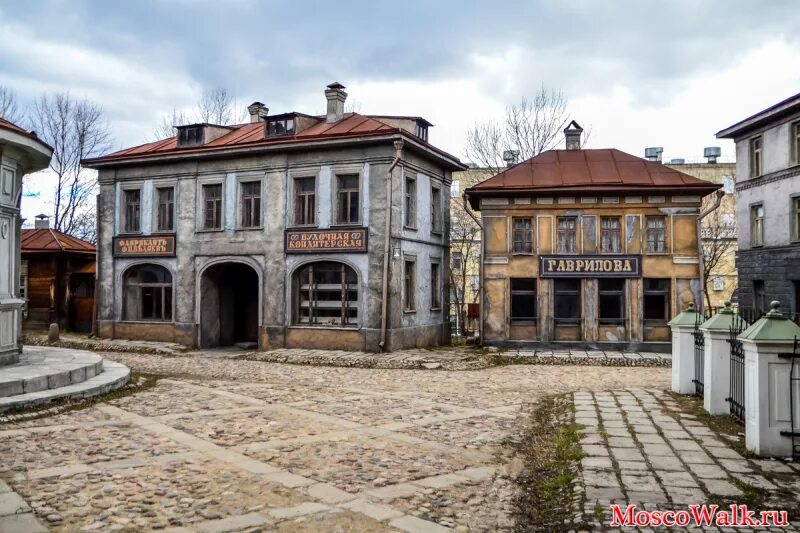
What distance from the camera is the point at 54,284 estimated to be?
93.1 ft

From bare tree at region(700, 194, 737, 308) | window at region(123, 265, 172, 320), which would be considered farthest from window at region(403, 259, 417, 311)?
bare tree at region(700, 194, 737, 308)

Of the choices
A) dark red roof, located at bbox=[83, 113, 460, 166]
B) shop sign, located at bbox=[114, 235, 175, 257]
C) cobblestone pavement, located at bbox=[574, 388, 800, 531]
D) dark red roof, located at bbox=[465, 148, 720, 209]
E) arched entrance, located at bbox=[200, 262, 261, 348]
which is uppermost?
dark red roof, located at bbox=[83, 113, 460, 166]

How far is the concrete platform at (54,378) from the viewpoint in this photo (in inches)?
428

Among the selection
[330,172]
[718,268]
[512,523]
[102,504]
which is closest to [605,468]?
[512,523]

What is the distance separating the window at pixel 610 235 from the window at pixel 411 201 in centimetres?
608

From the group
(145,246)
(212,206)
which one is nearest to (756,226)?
(212,206)

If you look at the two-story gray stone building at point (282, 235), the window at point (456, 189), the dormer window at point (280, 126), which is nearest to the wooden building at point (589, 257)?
the two-story gray stone building at point (282, 235)

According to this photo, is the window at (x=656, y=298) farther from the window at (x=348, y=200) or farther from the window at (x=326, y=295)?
the window at (x=348, y=200)

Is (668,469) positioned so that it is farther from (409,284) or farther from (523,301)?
(523,301)

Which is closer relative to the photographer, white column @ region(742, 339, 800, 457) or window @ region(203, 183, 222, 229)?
white column @ region(742, 339, 800, 457)

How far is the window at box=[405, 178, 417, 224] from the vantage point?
22422mm

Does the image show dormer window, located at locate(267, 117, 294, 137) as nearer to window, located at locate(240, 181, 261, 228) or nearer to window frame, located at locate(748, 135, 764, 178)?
window, located at locate(240, 181, 261, 228)

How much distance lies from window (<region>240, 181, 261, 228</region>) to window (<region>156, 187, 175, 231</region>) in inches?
114

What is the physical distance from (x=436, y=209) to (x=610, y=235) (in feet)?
19.5
